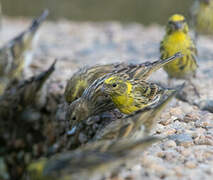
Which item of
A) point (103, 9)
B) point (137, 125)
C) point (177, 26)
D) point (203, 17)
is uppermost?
point (177, 26)

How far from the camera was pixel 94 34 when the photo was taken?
25.4 feet

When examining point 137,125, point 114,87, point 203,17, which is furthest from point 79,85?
point 203,17

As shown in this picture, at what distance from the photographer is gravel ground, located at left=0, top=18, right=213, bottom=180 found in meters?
3.14

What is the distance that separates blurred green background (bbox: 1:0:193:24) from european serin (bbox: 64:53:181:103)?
5123 mm

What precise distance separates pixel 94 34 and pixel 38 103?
2.76 meters

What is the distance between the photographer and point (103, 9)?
10.4m

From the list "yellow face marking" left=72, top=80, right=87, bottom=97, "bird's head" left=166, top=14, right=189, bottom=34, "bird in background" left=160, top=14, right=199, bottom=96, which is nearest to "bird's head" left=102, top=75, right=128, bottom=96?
"yellow face marking" left=72, top=80, right=87, bottom=97

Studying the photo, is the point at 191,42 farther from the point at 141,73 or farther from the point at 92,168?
the point at 92,168

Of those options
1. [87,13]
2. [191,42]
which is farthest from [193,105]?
[87,13]

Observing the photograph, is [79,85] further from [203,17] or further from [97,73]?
[203,17]

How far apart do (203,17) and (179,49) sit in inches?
83.7

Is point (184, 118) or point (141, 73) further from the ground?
point (141, 73)

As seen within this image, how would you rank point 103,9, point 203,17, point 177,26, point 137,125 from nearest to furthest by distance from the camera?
point 137,125 → point 177,26 → point 203,17 → point 103,9

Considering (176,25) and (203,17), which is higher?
(176,25)
